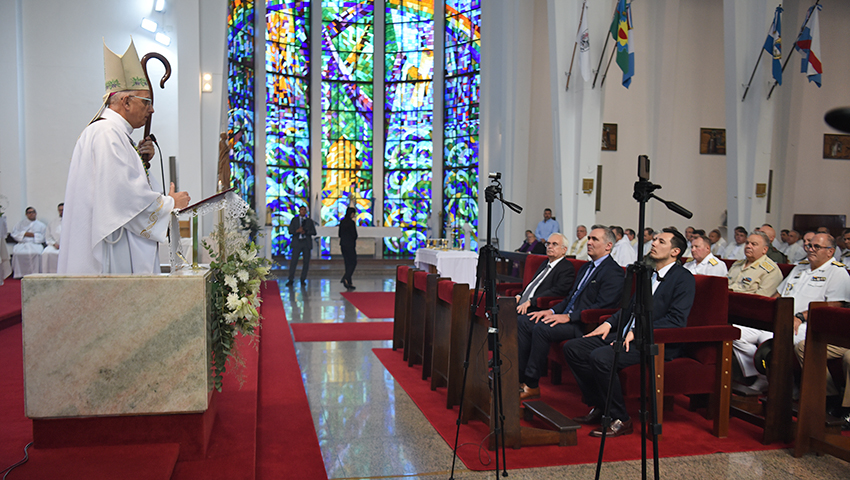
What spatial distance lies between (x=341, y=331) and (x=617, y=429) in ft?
12.6

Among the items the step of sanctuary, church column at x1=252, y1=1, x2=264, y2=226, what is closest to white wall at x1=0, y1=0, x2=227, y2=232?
the step of sanctuary

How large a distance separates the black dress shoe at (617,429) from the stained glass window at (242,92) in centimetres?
1233

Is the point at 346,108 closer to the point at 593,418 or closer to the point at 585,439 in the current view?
the point at 593,418

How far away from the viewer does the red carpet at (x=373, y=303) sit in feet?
26.3

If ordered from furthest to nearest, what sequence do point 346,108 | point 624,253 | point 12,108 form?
point 346,108 < point 624,253 < point 12,108

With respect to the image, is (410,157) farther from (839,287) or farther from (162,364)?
(162,364)

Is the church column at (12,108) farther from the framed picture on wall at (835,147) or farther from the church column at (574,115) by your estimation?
the framed picture on wall at (835,147)

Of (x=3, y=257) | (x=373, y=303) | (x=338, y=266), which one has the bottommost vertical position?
(x=338, y=266)

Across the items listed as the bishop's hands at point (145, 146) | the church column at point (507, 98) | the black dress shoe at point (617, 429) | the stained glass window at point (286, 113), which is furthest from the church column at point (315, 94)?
the bishop's hands at point (145, 146)

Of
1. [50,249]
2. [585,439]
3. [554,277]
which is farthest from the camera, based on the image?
[50,249]

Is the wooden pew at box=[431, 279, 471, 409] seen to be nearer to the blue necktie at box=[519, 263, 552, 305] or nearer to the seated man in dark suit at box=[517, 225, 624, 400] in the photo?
the seated man in dark suit at box=[517, 225, 624, 400]

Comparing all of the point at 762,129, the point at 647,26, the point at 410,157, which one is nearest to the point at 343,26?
the point at 410,157

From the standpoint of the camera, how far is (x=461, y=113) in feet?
54.5

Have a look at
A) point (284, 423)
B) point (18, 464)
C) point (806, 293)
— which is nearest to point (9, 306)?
point (284, 423)
